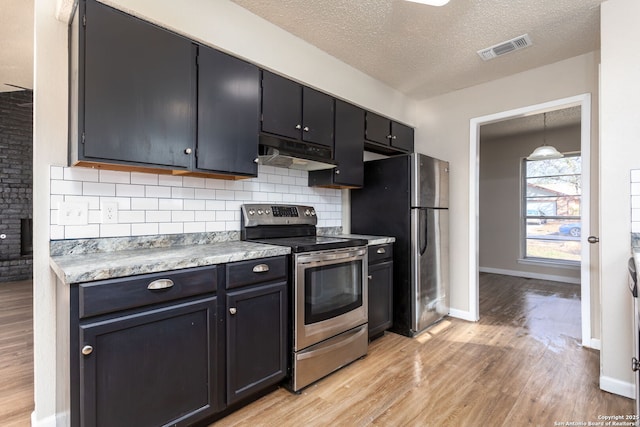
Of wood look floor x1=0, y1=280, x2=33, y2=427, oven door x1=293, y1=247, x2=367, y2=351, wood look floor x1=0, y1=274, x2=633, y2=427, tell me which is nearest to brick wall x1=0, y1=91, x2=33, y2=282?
wood look floor x1=0, y1=280, x2=33, y2=427

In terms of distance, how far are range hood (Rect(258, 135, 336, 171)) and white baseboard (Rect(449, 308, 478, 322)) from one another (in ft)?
7.15

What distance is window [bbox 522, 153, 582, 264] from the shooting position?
5449mm

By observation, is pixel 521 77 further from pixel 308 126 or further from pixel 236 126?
pixel 236 126

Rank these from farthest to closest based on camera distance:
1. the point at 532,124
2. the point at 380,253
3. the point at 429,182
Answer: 1. the point at 532,124
2. the point at 429,182
3. the point at 380,253

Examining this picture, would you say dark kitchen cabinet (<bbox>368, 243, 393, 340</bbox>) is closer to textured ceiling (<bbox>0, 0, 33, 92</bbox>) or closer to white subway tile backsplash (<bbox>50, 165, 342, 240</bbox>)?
white subway tile backsplash (<bbox>50, 165, 342, 240</bbox>)

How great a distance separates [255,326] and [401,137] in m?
2.76

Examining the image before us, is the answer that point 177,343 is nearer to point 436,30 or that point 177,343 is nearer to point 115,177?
point 115,177

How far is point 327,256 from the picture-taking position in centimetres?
217

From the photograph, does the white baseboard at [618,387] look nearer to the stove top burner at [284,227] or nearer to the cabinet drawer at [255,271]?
the stove top burner at [284,227]

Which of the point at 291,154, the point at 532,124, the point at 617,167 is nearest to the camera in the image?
the point at 617,167

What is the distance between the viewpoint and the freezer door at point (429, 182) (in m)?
2.94

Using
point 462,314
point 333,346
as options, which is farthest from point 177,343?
point 462,314

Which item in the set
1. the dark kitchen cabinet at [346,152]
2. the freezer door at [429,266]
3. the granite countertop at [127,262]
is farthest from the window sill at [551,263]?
the granite countertop at [127,262]

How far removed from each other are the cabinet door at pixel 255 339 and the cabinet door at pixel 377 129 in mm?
1962
